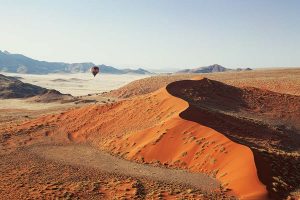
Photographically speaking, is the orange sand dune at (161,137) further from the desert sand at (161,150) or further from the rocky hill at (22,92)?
the rocky hill at (22,92)

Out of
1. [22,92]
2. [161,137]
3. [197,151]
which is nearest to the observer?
[197,151]

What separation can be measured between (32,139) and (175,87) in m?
16.9

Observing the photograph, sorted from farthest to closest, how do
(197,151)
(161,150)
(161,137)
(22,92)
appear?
1. (22,92)
2. (161,137)
3. (161,150)
4. (197,151)

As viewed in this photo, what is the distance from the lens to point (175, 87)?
151 feet

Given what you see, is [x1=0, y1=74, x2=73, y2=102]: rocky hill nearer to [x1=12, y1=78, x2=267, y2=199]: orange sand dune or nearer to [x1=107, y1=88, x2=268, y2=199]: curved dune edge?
[x1=12, y1=78, x2=267, y2=199]: orange sand dune

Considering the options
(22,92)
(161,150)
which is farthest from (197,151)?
(22,92)

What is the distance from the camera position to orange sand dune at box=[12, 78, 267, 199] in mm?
24625

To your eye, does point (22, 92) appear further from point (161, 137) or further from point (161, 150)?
point (161, 150)

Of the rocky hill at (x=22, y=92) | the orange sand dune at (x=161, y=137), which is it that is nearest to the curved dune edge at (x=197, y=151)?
the orange sand dune at (x=161, y=137)

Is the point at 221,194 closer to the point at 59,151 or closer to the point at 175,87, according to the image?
the point at 59,151

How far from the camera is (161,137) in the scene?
31422mm

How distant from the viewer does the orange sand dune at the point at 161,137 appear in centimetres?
2462

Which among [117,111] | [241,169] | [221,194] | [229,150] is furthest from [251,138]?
[117,111]

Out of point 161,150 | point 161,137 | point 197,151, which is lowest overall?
point 161,150
